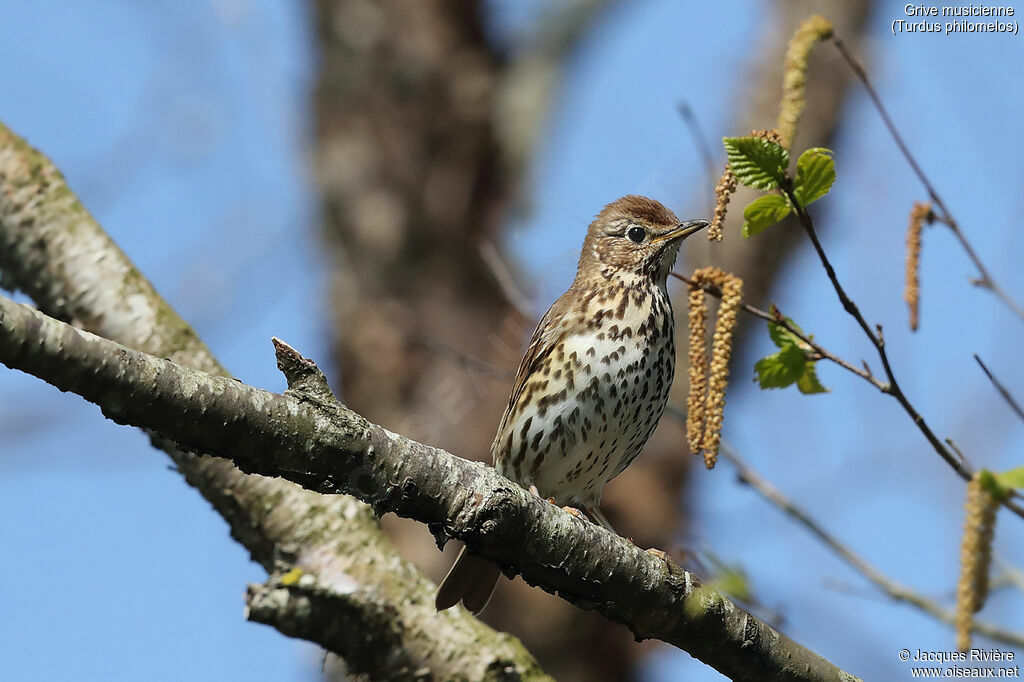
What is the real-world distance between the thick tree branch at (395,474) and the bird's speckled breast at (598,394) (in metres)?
1.59

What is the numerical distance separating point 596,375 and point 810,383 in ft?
5.62

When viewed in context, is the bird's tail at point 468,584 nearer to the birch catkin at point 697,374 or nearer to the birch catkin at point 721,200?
the birch catkin at point 697,374

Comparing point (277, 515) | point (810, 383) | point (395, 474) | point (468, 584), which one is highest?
point (810, 383)

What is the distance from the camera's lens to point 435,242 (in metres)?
8.88

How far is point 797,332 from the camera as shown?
128 inches

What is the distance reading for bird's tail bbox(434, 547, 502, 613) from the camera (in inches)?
179

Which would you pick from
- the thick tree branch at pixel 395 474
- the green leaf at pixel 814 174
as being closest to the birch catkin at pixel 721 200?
the green leaf at pixel 814 174

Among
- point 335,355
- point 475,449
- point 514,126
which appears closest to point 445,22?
point 514,126

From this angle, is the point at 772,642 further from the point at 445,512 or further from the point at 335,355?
the point at 335,355

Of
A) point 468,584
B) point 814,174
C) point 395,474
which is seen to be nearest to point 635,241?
point 468,584

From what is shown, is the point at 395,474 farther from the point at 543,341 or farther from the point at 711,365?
the point at 543,341

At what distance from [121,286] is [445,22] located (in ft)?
17.2

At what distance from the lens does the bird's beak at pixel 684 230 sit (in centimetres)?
518

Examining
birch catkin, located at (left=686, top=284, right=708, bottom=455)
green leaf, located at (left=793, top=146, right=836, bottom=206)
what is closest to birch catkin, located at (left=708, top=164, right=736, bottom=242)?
green leaf, located at (left=793, top=146, right=836, bottom=206)
